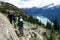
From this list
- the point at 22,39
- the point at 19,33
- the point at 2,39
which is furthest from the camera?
the point at 19,33

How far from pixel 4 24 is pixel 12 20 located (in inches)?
469

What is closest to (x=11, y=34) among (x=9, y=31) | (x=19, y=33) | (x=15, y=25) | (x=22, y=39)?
(x=9, y=31)

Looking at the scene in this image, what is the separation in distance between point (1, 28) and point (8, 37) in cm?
53

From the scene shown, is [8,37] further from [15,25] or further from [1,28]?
[15,25]

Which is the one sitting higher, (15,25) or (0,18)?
(0,18)

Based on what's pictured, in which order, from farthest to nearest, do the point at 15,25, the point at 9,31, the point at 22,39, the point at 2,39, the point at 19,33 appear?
the point at 15,25 < the point at 19,33 < the point at 22,39 < the point at 9,31 < the point at 2,39

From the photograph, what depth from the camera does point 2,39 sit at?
38.3 feet

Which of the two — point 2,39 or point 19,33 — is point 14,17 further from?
point 2,39

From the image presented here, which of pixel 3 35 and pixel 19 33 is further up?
pixel 3 35

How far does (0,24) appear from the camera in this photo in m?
12.4

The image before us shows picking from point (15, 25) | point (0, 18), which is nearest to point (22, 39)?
point (15, 25)

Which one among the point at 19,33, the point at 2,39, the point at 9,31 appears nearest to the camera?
the point at 2,39

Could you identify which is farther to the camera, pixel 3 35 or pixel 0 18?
pixel 0 18

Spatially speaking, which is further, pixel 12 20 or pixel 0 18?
pixel 12 20
